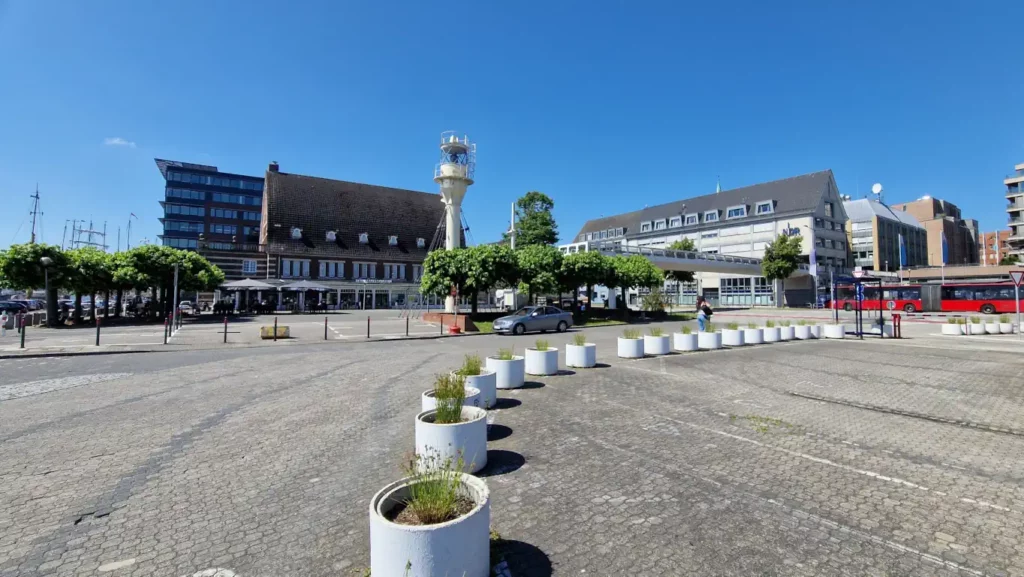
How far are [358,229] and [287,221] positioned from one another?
8.51 metres

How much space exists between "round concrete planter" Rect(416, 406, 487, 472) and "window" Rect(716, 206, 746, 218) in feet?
225

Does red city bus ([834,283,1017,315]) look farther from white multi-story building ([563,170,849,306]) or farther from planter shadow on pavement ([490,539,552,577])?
planter shadow on pavement ([490,539,552,577])

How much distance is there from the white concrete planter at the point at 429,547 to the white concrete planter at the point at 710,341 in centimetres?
1399

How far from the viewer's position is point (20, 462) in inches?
210

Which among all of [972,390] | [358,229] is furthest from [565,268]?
[358,229]

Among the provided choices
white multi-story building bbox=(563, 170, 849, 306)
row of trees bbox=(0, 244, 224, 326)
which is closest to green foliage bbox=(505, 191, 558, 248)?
white multi-story building bbox=(563, 170, 849, 306)

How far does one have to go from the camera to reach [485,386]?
24.9ft

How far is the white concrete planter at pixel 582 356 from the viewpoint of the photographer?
11641 mm

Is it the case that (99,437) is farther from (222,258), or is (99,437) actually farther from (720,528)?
(222,258)

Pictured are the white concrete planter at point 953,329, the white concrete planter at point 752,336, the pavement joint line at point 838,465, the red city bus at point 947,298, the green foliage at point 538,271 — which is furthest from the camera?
the red city bus at point 947,298

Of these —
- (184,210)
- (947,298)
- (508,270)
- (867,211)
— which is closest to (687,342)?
(508,270)

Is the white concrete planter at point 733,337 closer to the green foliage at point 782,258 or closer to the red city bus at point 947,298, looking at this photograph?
the red city bus at point 947,298

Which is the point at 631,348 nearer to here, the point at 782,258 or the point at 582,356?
the point at 582,356

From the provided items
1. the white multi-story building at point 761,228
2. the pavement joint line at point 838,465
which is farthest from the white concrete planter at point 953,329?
the white multi-story building at point 761,228
